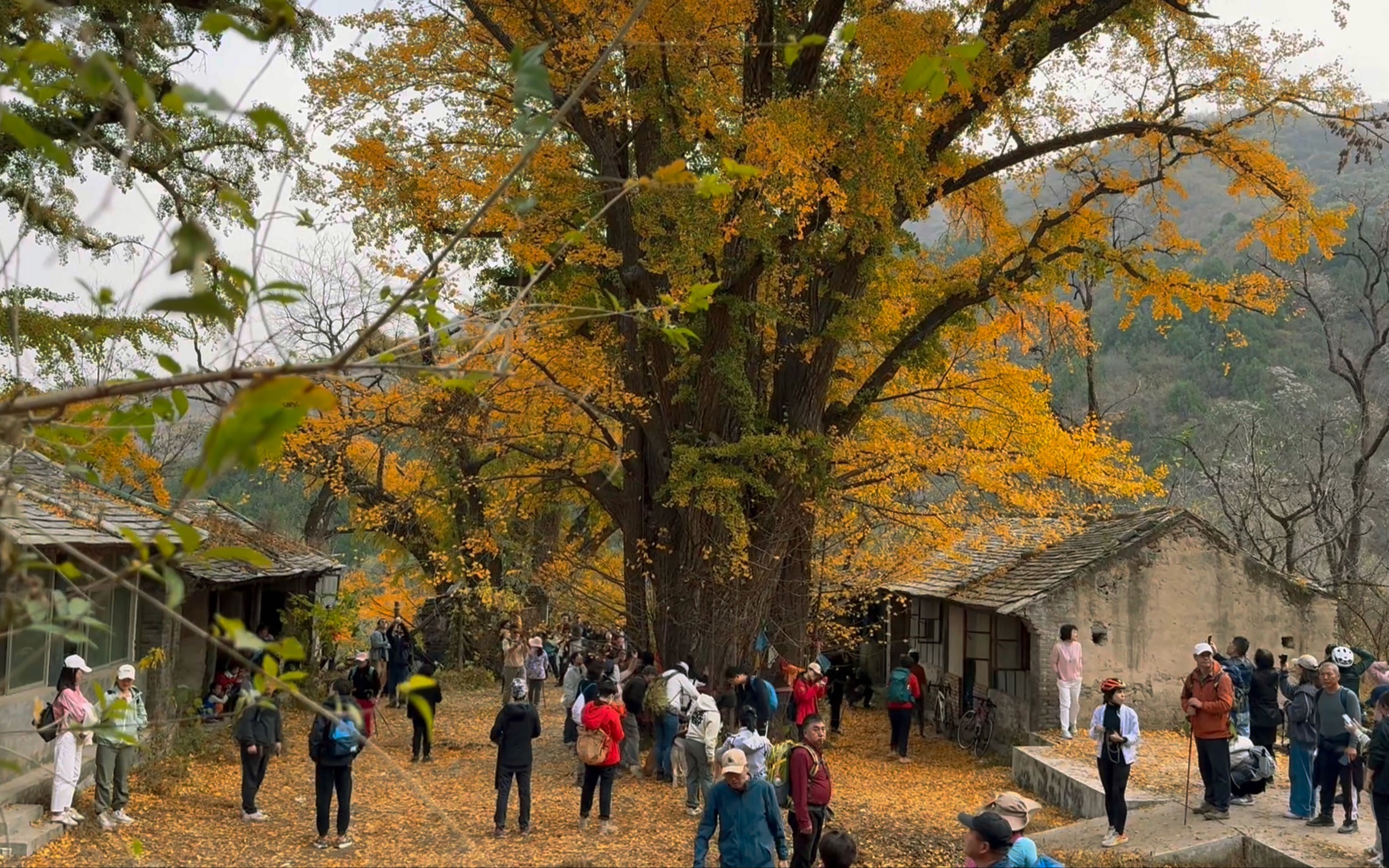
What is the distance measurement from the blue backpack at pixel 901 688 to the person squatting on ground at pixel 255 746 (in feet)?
31.3

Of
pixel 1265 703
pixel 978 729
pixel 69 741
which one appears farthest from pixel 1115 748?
pixel 69 741

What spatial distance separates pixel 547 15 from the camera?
51.1ft

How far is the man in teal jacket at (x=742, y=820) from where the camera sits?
841 centimetres

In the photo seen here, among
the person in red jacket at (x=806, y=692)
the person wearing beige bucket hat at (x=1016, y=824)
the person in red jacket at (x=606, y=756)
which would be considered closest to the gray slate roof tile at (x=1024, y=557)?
the person in red jacket at (x=806, y=692)

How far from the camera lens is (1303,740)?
11242mm

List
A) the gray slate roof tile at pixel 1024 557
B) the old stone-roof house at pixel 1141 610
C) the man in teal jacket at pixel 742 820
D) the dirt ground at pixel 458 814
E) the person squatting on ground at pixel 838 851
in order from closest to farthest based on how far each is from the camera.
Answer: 1. the person squatting on ground at pixel 838 851
2. the man in teal jacket at pixel 742 820
3. the dirt ground at pixel 458 814
4. the old stone-roof house at pixel 1141 610
5. the gray slate roof tile at pixel 1024 557

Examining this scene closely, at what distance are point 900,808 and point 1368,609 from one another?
691 inches

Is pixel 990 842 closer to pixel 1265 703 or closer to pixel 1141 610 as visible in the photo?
pixel 1265 703

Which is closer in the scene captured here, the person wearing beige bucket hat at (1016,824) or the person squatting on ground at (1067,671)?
the person wearing beige bucket hat at (1016,824)

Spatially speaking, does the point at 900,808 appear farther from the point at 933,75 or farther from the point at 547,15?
the point at 933,75

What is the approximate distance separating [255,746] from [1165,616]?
1406cm

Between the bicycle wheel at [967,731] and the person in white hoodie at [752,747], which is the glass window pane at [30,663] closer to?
the person in white hoodie at [752,747]

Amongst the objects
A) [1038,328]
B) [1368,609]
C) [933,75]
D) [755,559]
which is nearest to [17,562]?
[933,75]

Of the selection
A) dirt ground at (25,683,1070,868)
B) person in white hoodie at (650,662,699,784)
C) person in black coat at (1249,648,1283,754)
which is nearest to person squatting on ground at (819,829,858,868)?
dirt ground at (25,683,1070,868)
